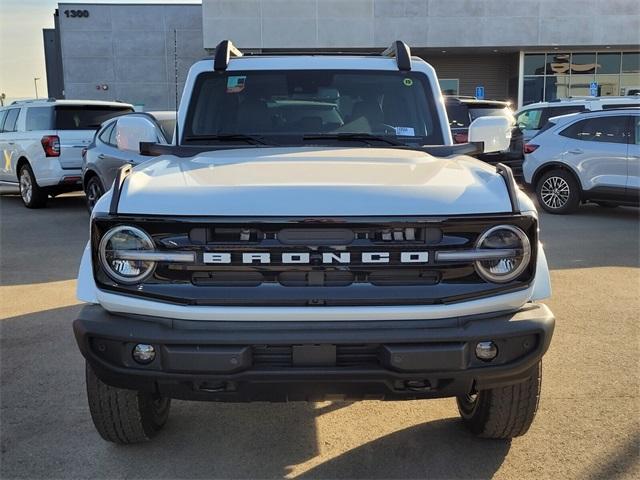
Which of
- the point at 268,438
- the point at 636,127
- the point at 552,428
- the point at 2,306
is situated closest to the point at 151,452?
the point at 268,438

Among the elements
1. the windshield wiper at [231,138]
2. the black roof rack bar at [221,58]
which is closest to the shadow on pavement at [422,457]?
the windshield wiper at [231,138]

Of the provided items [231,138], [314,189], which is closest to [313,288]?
[314,189]

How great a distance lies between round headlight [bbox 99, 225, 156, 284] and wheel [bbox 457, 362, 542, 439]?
1.55 m

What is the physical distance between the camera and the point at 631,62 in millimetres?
29375

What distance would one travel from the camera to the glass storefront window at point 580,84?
96.7 ft

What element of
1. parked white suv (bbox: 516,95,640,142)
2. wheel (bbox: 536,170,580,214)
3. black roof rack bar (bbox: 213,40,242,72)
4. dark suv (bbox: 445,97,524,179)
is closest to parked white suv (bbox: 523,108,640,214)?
wheel (bbox: 536,170,580,214)

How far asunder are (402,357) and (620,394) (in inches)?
81.5

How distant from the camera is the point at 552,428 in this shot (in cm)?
346

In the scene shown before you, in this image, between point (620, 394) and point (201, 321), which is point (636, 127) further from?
point (201, 321)

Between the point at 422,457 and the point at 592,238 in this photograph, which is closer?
the point at 422,457

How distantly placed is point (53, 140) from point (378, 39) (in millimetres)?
18623

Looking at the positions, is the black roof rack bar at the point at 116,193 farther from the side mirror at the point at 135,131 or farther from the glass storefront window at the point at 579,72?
the glass storefront window at the point at 579,72

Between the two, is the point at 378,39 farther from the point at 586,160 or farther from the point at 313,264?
the point at 313,264

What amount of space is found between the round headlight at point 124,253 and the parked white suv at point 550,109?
1189 cm
